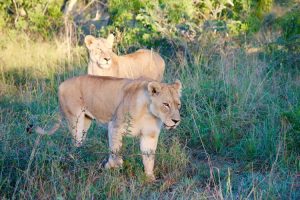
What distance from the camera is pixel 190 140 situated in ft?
21.7

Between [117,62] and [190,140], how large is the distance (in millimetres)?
2362

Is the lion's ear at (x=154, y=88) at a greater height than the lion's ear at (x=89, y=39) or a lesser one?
greater

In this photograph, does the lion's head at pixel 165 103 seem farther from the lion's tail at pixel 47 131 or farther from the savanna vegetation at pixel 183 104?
the lion's tail at pixel 47 131

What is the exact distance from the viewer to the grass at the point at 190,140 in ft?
15.9

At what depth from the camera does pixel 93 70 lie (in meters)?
8.43

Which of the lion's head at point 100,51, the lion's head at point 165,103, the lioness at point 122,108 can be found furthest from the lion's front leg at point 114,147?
the lion's head at point 100,51

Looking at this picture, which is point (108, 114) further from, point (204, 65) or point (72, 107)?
point (204, 65)

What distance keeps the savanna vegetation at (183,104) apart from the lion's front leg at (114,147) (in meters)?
0.08

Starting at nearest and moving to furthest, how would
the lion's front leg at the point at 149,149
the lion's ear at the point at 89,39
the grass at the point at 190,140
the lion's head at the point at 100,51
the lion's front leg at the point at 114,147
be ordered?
the grass at the point at 190,140 → the lion's front leg at the point at 114,147 → the lion's front leg at the point at 149,149 → the lion's head at the point at 100,51 → the lion's ear at the point at 89,39

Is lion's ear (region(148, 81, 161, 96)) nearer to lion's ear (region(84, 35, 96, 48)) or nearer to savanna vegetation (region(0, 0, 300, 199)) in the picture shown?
savanna vegetation (region(0, 0, 300, 199))

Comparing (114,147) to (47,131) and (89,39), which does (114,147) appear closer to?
(47,131)

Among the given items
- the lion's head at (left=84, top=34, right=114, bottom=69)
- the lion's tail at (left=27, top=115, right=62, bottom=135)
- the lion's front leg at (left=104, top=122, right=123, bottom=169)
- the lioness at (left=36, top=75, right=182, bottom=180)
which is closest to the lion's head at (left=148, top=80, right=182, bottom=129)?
the lioness at (left=36, top=75, right=182, bottom=180)

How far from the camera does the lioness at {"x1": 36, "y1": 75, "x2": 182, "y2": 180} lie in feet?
17.3

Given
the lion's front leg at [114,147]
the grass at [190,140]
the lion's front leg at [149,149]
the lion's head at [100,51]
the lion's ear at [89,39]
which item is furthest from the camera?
the lion's ear at [89,39]
